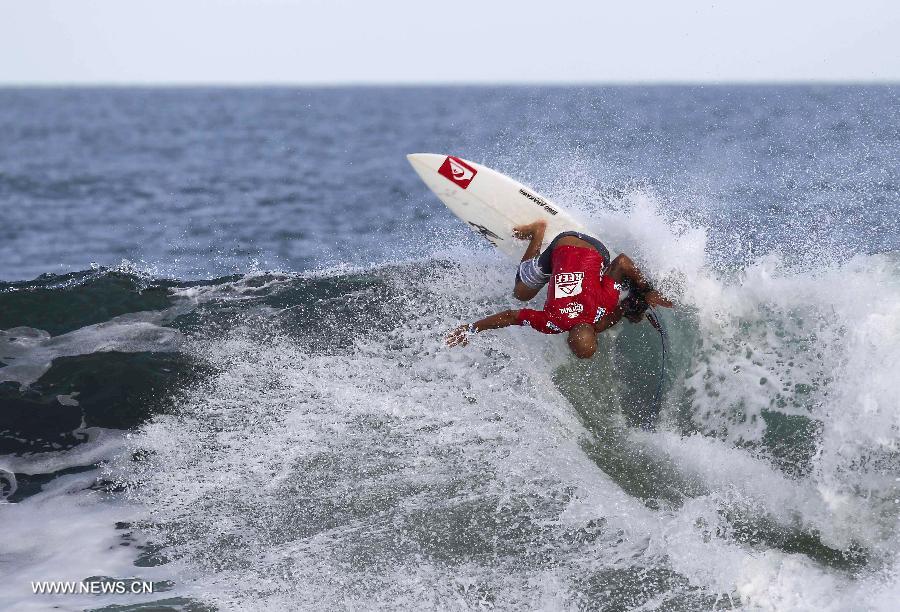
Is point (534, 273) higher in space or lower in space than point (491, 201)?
lower

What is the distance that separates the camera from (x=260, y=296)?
9906mm

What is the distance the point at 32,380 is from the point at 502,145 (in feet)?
60.8

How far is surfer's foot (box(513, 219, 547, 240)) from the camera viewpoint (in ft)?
28.2

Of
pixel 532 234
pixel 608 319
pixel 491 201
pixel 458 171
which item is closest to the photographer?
pixel 608 319

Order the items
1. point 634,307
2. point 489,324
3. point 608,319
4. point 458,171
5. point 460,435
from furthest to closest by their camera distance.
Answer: point 458,171, point 634,307, point 608,319, point 489,324, point 460,435

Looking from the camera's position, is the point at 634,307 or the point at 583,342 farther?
the point at 634,307

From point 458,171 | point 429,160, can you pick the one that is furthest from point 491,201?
point 429,160

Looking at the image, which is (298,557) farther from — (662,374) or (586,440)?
(662,374)

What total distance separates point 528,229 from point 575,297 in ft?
6.03

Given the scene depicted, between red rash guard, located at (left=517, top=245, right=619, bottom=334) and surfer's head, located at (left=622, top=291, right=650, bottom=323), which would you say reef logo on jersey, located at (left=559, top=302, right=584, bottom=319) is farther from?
surfer's head, located at (left=622, top=291, right=650, bottom=323)

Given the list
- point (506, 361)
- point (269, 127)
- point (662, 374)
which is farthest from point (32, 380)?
point (269, 127)

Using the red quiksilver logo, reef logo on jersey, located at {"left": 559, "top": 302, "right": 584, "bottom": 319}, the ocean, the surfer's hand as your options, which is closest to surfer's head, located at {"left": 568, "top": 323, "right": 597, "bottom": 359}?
reef logo on jersey, located at {"left": 559, "top": 302, "right": 584, "bottom": 319}

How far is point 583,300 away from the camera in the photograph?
7.02m

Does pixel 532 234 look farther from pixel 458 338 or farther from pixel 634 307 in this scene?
pixel 458 338
